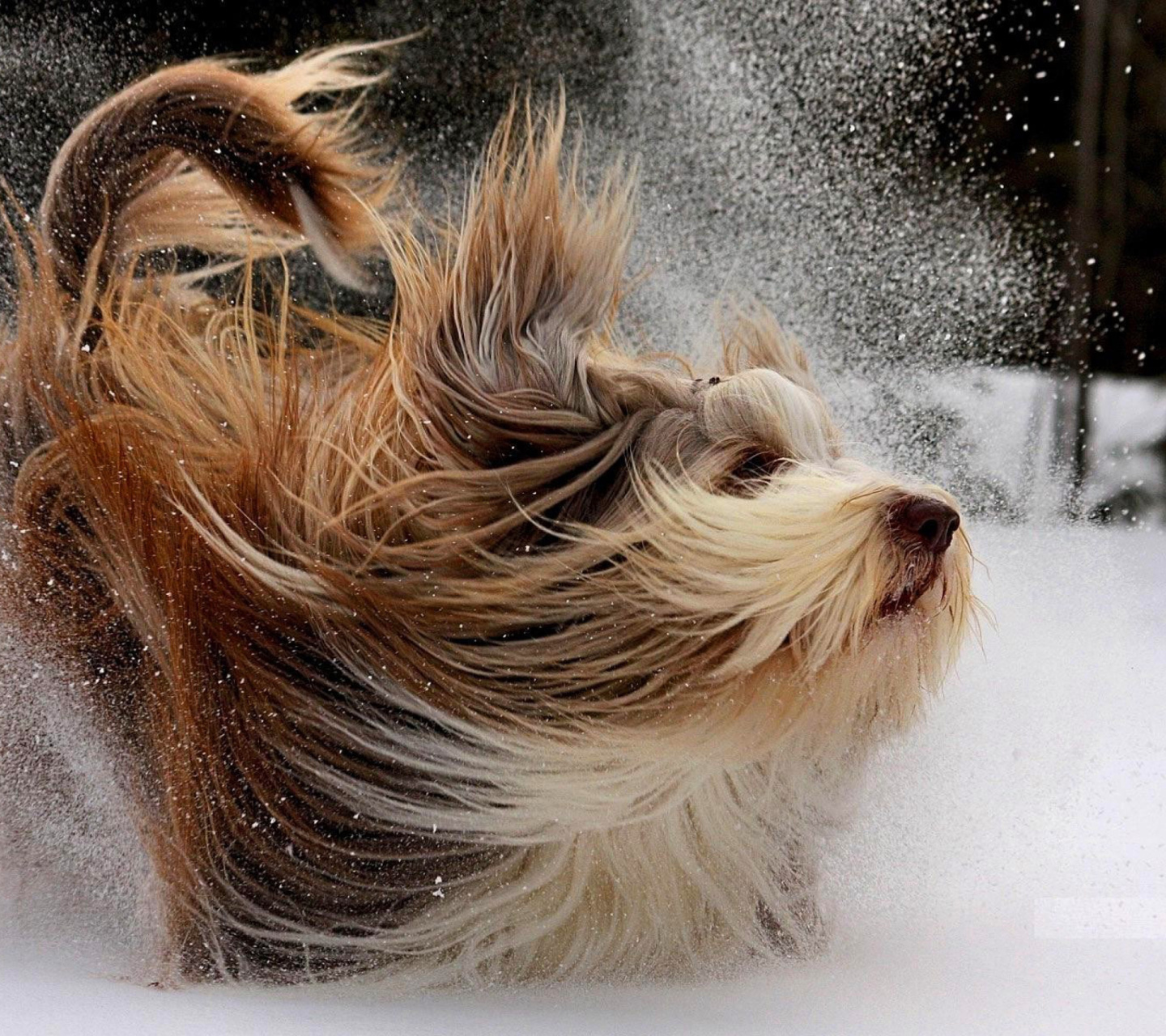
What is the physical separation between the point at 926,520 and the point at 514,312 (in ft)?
1.41

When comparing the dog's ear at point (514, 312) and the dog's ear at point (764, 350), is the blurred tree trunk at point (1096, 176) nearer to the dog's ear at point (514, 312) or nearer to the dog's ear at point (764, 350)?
the dog's ear at point (764, 350)

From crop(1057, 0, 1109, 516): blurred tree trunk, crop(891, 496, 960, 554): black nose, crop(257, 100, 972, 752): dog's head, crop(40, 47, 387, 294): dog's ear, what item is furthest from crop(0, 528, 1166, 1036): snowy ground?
crop(1057, 0, 1109, 516): blurred tree trunk

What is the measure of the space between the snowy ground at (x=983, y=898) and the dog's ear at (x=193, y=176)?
83 cm

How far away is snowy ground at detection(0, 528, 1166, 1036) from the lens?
114 cm

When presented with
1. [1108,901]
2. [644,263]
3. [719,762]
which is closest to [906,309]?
[644,263]

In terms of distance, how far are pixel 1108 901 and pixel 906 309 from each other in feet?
4.36

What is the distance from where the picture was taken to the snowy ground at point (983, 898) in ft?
3.76

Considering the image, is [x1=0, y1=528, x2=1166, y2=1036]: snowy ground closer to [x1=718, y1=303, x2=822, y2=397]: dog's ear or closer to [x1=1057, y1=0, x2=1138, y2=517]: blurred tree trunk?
[x1=718, y1=303, x2=822, y2=397]: dog's ear

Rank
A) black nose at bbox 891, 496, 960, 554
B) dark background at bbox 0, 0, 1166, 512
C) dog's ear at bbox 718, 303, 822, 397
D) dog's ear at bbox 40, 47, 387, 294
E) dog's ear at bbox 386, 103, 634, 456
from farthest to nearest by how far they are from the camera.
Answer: dark background at bbox 0, 0, 1166, 512, dog's ear at bbox 40, 47, 387, 294, dog's ear at bbox 718, 303, 822, 397, dog's ear at bbox 386, 103, 634, 456, black nose at bbox 891, 496, 960, 554

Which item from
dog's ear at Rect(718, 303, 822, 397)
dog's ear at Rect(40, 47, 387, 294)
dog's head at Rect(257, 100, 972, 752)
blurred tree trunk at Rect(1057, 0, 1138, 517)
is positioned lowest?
dog's head at Rect(257, 100, 972, 752)

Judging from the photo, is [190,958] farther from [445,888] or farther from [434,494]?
[434,494]

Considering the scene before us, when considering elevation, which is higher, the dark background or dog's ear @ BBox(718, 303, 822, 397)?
the dark background

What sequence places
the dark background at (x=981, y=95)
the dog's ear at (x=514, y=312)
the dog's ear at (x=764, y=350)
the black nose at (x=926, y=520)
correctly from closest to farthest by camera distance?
1. the black nose at (x=926, y=520)
2. the dog's ear at (x=514, y=312)
3. the dog's ear at (x=764, y=350)
4. the dark background at (x=981, y=95)

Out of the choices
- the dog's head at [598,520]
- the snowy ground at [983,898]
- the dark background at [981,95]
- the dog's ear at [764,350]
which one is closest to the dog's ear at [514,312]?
the dog's head at [598,520]
